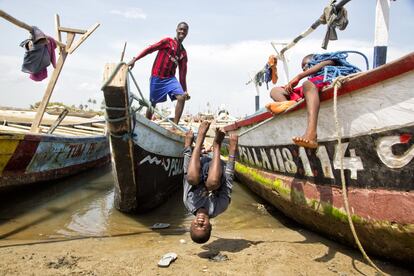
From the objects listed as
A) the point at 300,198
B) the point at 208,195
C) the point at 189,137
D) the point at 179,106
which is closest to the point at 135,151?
the point at 189,137

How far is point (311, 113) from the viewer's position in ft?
9.26

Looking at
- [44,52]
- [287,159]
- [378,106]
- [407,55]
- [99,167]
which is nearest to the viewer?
[407,55]

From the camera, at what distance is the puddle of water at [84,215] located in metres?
3.81

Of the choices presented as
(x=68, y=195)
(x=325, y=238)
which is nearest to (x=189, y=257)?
(x=325, y=238)

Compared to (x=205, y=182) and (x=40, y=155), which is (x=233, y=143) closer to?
(x=205, y=182)

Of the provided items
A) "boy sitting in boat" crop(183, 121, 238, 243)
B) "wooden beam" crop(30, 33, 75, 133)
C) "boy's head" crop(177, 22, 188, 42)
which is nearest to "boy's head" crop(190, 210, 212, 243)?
"boy sitting in boat" crop(183, 121, 238, 243)

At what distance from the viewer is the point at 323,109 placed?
2906 mm

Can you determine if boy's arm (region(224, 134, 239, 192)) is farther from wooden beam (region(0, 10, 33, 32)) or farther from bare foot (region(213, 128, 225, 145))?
wooden beam (region(0, 10, 33, 32))

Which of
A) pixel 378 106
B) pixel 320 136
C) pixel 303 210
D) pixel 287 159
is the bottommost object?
pixel 303 210

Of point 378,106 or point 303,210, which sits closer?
point 378,106

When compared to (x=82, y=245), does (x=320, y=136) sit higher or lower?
higher

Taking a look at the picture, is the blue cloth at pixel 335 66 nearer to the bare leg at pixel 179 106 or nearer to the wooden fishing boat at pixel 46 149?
the bare leg at pixel 179 106

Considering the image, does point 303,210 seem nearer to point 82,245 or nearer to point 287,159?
point 287,159

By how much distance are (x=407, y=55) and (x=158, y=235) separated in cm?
279
